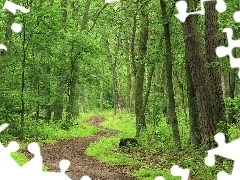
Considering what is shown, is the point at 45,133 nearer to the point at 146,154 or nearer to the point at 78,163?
the point at 146,154

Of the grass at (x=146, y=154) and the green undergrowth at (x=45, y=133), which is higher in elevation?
the green undergrowth at (x=45, y=133)

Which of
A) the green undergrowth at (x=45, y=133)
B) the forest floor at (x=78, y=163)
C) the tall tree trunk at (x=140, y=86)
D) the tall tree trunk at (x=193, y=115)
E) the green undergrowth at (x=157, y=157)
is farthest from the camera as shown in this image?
the tall tree trunk at (x=140, y=86)

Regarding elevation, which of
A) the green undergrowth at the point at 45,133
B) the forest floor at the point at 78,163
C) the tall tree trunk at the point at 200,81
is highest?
the tall tree trunk at the point at 200,81

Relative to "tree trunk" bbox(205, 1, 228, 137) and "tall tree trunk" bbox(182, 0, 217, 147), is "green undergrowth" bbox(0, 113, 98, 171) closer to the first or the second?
"tall tree trunk" bbox(182, 0, 217, 147)

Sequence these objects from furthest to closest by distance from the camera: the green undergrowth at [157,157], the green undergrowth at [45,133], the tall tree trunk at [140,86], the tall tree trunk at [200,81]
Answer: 1. the tall tree trunk at [140,86]
2. the green undergrowth at [45,133]
3. the tall tree trunk at [200,81]
4. the green undergrowth at [157,157]

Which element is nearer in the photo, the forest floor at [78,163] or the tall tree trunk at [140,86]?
the forest floor at [78,163]

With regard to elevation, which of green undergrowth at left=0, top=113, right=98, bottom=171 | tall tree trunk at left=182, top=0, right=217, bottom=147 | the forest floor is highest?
tall tree trunk at left=182, top=0, right=217, bottom=147

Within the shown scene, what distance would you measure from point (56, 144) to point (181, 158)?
7186 mm

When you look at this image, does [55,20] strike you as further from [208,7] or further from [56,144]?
[208,7]

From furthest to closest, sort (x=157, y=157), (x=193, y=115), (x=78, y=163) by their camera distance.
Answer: (x=193, y=115) → (x=157, y=157) → (x=78, y=163)

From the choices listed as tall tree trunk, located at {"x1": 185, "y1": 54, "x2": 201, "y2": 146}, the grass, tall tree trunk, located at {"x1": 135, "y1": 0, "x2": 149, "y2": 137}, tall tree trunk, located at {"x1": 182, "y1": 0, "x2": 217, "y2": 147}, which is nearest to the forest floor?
the grass

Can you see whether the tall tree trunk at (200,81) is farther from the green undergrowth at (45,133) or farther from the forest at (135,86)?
the green undergrowth at (45,133)

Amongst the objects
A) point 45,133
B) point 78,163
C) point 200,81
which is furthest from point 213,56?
point 45,133

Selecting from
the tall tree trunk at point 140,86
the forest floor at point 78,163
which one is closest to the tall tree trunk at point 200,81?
the forest floor at point 78,163
